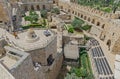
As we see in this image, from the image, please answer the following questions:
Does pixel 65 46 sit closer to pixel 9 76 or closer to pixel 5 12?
pixel 5 12

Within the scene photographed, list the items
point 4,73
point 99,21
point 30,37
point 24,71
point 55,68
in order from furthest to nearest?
point 99,21, point 55,68, point 30,37, point 24,71, point 4,73

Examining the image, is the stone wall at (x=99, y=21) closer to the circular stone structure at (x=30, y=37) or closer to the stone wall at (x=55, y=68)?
the stone wall at (x=55, y=68)

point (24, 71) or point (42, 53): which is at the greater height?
point (24, 71)

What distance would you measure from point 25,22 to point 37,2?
1127 cm

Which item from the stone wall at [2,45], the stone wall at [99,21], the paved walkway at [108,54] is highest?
the stone wall at [2,45]

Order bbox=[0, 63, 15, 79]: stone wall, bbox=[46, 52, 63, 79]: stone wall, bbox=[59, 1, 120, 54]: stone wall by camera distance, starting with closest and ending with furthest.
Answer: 1. bbox=[0, 63, 15, 79]: stone wall
2. bbox=[46, 52, 63, 79]: stone wall
3. bbox=[59, 1, 120, 54]: stone wall

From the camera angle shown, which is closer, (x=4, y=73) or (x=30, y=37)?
(x=4, y=73)

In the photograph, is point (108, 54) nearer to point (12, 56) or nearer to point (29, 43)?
point (29, 43)

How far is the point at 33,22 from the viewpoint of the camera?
3934 cm

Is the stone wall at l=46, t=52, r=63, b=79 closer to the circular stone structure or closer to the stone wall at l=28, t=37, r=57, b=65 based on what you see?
the stone wall at l=28, t=37, r=57, b=65

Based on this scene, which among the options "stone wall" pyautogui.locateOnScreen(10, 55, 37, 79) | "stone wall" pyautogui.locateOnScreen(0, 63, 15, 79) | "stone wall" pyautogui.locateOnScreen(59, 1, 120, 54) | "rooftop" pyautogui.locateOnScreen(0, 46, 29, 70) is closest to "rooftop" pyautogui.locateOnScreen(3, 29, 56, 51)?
"rooftop" pyautogui.locateOnScreen(0, 46, 29, 70)

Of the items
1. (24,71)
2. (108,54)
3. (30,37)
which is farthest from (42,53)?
(108,54)

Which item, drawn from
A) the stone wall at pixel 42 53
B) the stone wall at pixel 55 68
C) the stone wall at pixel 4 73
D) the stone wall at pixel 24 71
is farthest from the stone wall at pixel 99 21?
the stone wall at pixel 4 73

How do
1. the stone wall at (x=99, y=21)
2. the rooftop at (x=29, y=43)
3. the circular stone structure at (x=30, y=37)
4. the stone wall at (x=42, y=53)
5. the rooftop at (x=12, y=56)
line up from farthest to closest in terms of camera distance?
the stone wall at (x=99, y=21) → the circular stone structure at (x=30, y=37) → the stone wall at (x=42, y=53) → the rooftop at (x=29, y=43) → the rooftop at (x=12, y=56)
